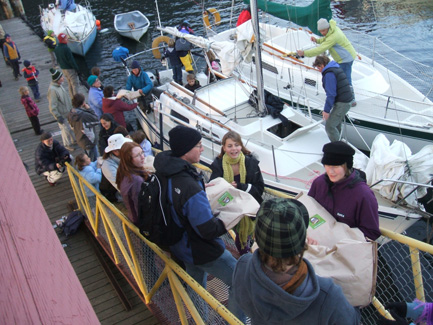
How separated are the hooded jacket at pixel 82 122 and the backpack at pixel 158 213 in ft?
16.4

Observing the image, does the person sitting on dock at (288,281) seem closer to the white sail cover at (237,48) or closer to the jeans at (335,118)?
the jeans at (335,118)

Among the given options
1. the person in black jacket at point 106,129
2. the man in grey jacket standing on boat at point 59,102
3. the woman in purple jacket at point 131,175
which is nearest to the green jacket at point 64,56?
the man in grey jacket standing on boat at point 59,102

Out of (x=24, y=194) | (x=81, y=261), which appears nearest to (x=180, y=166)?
(x=24, y=194)

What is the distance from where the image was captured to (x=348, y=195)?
10.9ft

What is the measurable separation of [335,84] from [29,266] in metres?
7.35

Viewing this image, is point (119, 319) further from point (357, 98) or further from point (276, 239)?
point (357, 98)

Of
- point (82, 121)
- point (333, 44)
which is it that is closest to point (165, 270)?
point (82, 121)

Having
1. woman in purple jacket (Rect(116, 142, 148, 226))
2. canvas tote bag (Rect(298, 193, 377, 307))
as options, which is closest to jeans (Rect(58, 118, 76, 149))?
woman in purple jacket (Rect(116, 142, 148, 226))

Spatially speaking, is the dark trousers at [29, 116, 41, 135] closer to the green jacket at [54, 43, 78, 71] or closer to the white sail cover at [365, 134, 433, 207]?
the green jacket at [54, 43, 78, 71]

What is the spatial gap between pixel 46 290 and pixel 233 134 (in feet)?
12.0

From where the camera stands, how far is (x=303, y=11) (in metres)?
11.8

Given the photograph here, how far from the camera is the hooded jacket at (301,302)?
1.92 metres

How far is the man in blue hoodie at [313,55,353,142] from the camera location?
7.34 m

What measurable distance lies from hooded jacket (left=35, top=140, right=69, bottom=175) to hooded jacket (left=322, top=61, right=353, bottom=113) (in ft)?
17.2
